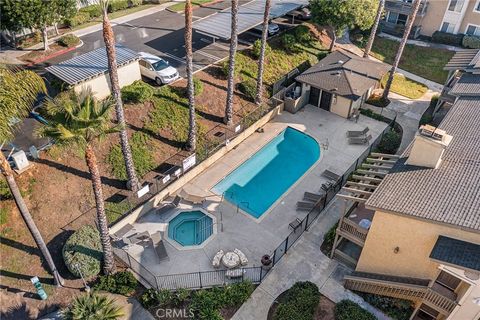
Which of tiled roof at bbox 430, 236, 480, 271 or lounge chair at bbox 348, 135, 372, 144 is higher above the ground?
tiled roof at bbox 430, 236, 480, 271

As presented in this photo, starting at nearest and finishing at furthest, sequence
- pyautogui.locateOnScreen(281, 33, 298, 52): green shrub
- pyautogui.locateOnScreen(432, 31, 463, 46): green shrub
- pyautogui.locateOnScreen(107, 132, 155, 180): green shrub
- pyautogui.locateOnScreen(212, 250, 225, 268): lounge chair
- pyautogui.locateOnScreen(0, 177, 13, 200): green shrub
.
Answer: pyautogui.locateOnScreen(0, 177, 13, 200): green shrub, pyautogui.locateOnScreen(212, 250, 225, 268): lounge chair, pyautogui.locateOnScreen(107, 132, 155, 180): green shrub, pyautogui.locateOnScreen(281, 33, 298, 52): green shrub, pyautogui.locateOnScreen(432, 31, 463, 46): green shrub

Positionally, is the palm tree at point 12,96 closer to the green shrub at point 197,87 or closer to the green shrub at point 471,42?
the green shrub at point 197,87

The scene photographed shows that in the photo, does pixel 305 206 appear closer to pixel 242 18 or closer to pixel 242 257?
pixel 242 257

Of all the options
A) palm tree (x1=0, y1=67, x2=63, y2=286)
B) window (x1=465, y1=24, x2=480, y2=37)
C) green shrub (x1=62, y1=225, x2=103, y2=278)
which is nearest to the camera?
palm tree (x1=0, y1=67, x2=63, y2=286)

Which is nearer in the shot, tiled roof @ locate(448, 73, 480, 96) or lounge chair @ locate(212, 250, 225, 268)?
lounge chair @ locate(212, 250, 225, 268)

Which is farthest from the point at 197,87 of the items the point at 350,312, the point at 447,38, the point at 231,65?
the point at 447,38

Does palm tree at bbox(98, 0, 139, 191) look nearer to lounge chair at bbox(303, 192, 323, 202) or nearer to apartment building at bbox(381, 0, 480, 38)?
lounge chair at bbox(303, 192, 323, 202)

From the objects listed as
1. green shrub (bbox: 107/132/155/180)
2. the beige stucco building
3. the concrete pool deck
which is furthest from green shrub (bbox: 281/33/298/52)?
green shrub (bbox: 107/132/155/180)
